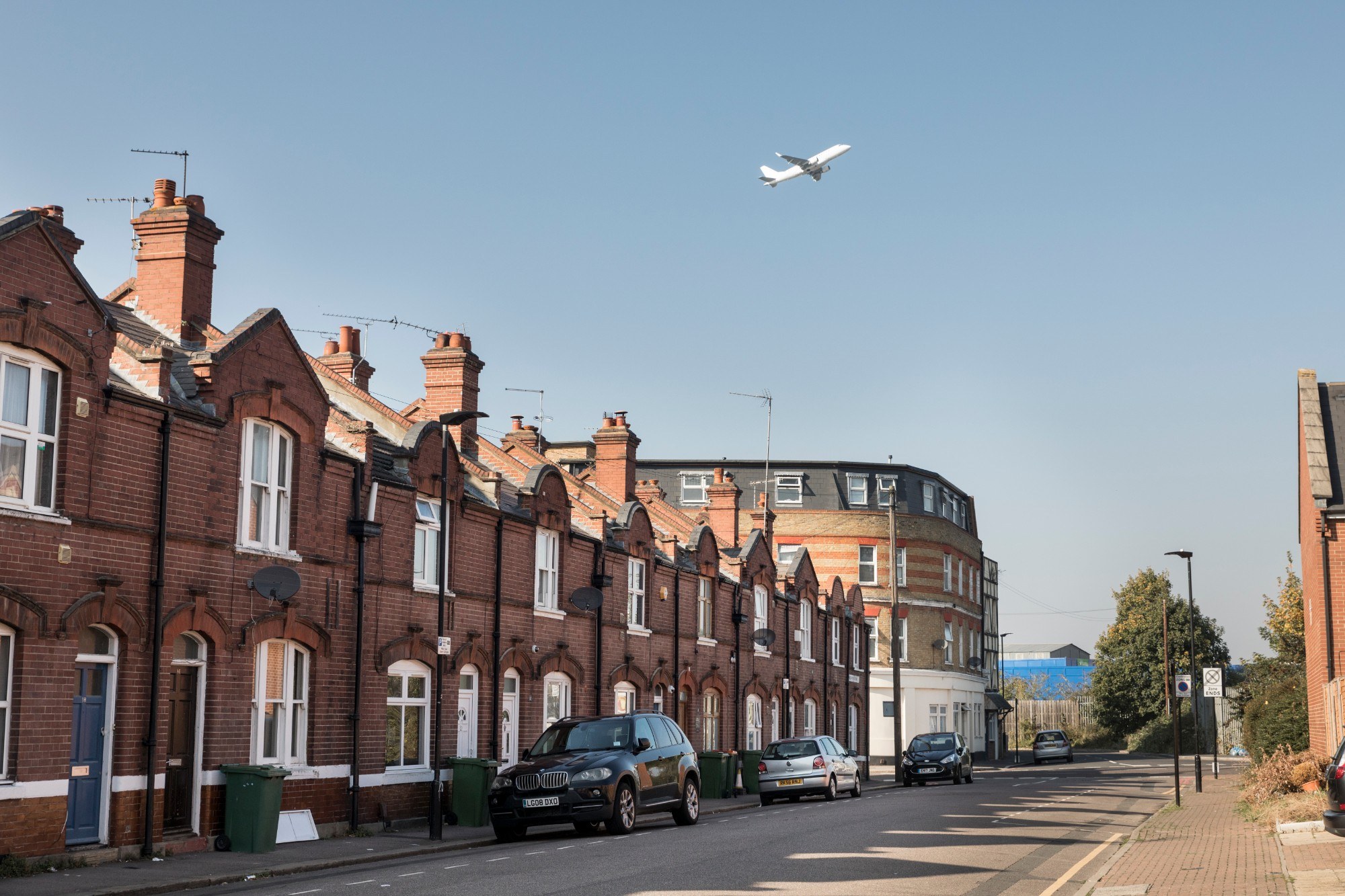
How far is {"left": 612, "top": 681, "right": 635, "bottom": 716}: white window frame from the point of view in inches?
1298

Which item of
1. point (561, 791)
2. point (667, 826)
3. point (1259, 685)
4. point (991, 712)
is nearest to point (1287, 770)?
point (667, 826)

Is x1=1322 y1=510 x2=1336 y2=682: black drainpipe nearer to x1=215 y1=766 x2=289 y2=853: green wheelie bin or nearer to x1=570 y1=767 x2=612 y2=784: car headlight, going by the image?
x1=570 y1=767 x2=612 y2=784: car headlight

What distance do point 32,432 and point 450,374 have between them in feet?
45.6

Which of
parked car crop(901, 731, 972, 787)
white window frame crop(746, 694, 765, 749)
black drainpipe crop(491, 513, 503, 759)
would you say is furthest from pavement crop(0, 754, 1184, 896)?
white window frame crop(746, 694, 765, 749)

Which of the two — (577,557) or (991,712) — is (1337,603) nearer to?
(577,557)

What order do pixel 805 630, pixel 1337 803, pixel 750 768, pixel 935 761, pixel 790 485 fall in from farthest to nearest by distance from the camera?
pixel 790 485
pixel 805 630
pixel 935 761
pixel 750 768
pixel 1337 803

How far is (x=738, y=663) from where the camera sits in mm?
41500

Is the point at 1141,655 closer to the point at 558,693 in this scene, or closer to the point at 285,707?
the point at 558,693

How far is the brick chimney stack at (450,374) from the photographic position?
2970cm

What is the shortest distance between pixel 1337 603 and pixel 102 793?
23.1 meters

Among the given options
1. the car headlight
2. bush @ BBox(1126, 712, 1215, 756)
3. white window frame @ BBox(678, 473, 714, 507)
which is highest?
white window frame @ BBox(678, 473, 714, 507)

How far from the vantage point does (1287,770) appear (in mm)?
24141

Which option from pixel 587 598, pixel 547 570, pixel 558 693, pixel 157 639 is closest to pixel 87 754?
pixel 157 639

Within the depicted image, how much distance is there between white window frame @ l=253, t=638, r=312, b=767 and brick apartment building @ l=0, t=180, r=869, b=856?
43 millimetres
